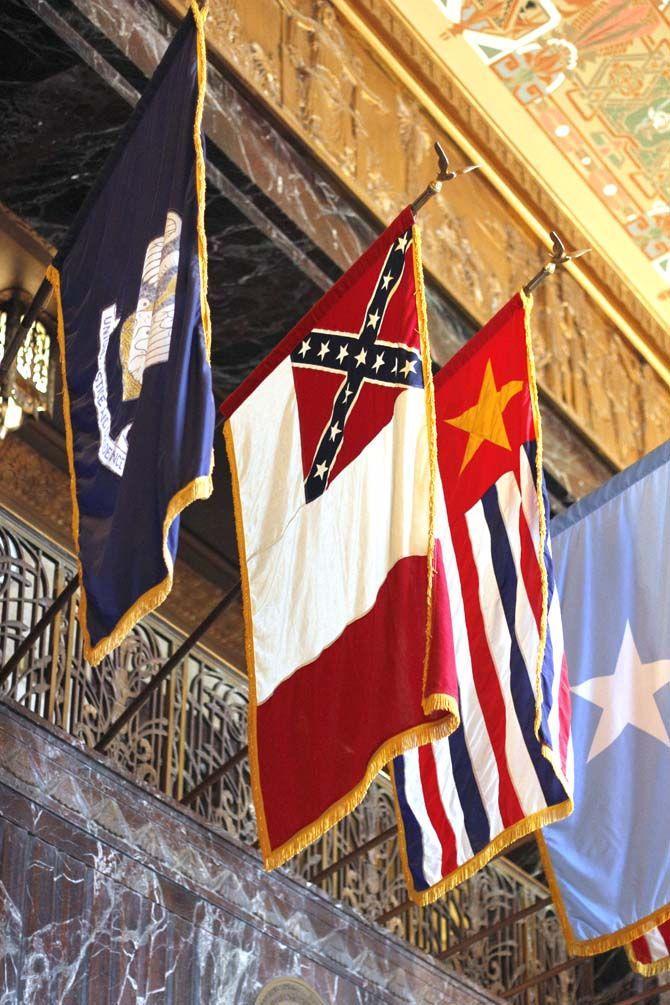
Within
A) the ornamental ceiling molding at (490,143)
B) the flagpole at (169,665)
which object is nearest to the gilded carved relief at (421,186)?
the ornamental ceiling molding at (490,143)

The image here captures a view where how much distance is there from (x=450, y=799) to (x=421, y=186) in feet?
13.1

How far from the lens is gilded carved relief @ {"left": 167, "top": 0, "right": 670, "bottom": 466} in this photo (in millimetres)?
8320

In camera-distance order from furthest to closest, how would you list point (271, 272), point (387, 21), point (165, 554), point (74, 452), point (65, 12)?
point (387, 21) → point (271, 272) → point (65, 12) → point (74, 452) → point (165, 554)

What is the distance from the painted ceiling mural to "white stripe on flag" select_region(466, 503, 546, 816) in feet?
13.4

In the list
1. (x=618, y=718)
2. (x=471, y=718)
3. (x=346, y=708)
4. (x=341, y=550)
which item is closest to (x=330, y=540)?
(x=341, y=550)

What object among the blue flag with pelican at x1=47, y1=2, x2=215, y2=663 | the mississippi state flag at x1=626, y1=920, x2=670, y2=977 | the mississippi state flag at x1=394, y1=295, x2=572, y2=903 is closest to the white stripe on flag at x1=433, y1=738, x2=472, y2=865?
the mississippi state flag at x1=394, y1=295, x2=572, y2=903

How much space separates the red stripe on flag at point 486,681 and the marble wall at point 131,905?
163cm

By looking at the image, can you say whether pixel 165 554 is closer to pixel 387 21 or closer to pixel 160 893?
pixel 160 893

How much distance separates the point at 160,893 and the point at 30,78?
138 inches

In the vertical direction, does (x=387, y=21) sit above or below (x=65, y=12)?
above

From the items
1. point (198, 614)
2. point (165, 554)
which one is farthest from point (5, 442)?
point (165, 554)

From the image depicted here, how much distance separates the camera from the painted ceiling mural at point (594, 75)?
382 inches

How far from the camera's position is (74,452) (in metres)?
5.80

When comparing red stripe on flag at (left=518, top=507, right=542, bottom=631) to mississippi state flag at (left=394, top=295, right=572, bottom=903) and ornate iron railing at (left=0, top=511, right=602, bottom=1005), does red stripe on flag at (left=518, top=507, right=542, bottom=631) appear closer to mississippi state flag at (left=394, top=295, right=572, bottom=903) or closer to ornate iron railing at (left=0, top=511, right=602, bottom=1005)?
mississippi state flag at (left=394, top=295, right=572, bottom=903)
